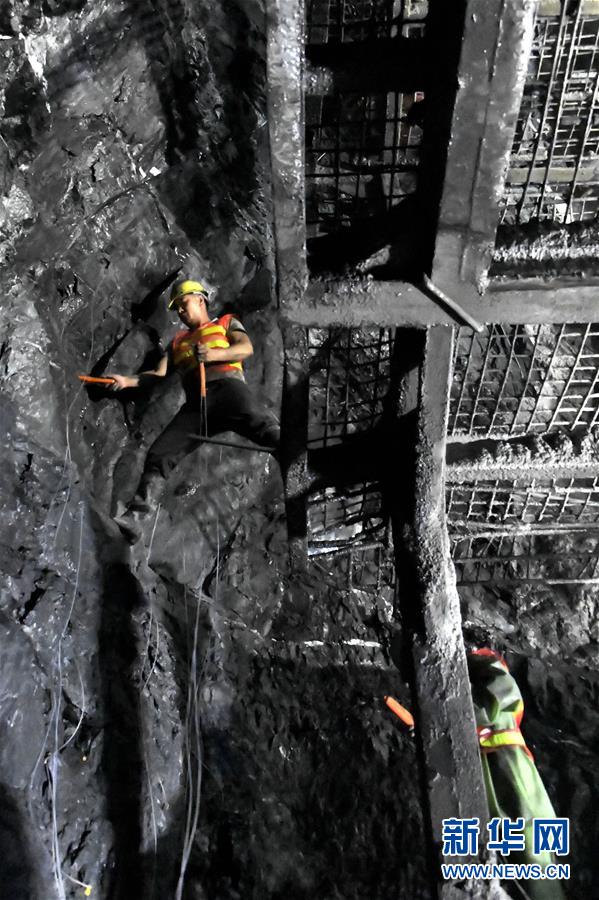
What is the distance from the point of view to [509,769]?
3.86 metres

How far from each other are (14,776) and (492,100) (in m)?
2.94

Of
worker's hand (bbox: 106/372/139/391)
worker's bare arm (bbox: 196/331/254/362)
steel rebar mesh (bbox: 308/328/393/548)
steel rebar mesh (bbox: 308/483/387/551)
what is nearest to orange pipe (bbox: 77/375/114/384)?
worker's hand (bbox: 106/372/139/391)

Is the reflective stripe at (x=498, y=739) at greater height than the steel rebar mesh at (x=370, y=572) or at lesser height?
lesser

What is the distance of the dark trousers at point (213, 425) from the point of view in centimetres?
417

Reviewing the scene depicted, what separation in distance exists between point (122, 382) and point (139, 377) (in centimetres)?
14

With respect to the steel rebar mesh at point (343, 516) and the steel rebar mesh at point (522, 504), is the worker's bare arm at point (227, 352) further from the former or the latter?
the steel rebar mesh at point (522, 504)

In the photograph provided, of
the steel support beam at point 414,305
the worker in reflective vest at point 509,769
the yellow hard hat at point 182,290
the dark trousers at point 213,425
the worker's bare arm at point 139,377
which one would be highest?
the yellow hard hat at point 182,290

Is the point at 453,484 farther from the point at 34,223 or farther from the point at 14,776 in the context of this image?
the point at 34,223

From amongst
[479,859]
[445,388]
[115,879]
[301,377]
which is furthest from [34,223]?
[479,859]

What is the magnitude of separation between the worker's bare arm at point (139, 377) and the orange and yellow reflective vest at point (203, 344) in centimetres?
9

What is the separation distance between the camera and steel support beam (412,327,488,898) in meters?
→ 2.50

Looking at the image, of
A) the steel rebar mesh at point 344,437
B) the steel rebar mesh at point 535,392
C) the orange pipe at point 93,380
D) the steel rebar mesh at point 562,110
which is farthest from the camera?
the orange pipe at point 93,380

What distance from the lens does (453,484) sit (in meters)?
3.53

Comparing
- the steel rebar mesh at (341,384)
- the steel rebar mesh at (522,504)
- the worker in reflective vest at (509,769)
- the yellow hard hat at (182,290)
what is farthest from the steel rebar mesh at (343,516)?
the yellow hard hat at (182,290)
